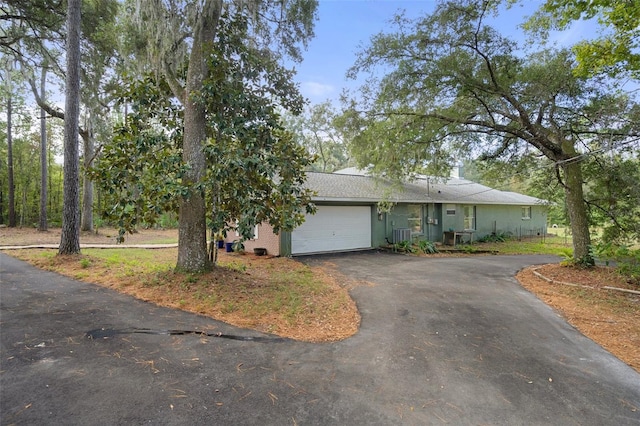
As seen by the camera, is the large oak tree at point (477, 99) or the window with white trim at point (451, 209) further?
the window with white trim at point (451, 209)

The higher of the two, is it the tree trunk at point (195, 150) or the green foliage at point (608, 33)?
the green foliage at point (608, 33)

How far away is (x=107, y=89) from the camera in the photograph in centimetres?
1139

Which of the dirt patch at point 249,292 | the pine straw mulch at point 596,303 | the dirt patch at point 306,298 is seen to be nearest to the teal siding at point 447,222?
the dirt patch at point 249,292

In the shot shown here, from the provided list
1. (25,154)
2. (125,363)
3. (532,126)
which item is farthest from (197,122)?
(25,154)

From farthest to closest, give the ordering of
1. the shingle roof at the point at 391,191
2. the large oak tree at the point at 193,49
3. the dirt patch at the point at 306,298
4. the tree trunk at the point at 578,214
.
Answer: the shingle roof at the point at 391,191, the tree trunk at the point at 578,214, the large oak tree at the point at 193,49, the dirt patch at the point at 306,298

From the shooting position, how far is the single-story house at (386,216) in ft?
39.3

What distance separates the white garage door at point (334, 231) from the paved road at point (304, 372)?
6.45 metres

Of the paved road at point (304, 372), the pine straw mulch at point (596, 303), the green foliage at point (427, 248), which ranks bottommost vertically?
the pine straw mulch at point (596, 303)

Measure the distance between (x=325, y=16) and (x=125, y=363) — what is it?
8.44 metres

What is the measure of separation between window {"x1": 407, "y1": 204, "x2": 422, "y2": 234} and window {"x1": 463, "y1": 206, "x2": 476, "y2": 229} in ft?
11.7

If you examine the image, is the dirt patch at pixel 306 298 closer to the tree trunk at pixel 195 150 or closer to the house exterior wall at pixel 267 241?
the tree trunk at pixel 195 150

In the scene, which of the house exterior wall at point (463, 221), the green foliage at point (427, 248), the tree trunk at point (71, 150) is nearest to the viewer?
the tree trunk at point (71, 150)

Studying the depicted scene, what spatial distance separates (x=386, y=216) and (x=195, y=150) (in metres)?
9.82

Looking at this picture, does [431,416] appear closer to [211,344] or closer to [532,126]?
[211,344]
